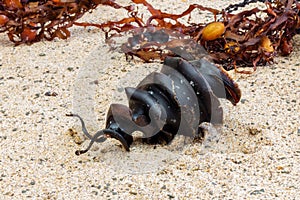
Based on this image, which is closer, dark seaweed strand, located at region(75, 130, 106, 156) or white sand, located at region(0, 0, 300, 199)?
white sand, located at region(0, 0, 300, 199)

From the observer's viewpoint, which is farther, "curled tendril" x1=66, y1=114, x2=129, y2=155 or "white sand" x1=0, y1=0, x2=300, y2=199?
"curled tendril" x1=66, y1=114, x2=129, y2=155

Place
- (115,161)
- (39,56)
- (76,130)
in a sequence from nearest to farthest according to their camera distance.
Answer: (115,161)
(76,130)
(39,56)

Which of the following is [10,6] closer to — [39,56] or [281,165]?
[39,56]

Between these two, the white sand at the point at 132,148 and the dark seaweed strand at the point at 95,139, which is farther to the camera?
the dark seaweed strand at the point at 95,139

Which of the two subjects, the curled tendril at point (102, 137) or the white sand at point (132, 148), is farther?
the curled tendril at point (102, 137)

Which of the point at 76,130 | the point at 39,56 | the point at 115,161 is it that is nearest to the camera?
the point at 115,161

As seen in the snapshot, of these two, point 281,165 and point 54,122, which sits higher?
point 281,165

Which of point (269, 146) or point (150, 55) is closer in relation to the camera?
point (269, 146)

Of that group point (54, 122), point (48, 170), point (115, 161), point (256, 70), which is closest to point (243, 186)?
point (115, 161)
